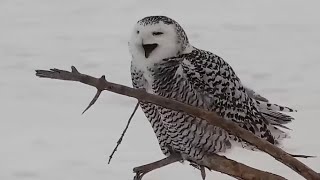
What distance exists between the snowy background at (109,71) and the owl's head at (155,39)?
19.7 inches

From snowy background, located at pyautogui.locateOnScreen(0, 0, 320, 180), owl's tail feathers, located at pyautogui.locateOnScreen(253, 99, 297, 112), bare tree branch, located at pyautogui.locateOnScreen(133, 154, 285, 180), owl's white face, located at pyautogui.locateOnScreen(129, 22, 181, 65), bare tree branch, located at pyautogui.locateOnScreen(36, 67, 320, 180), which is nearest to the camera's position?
bare tree branch, located at pyautogui.locateOnScreen(36, 67, 320, 180)

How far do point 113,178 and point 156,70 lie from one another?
94cm

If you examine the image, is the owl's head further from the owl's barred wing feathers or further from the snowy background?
the snowy background

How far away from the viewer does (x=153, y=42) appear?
5.15 ft

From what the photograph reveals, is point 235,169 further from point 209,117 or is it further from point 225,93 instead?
point 225,93

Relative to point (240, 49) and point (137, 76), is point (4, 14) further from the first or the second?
point (137, 76)

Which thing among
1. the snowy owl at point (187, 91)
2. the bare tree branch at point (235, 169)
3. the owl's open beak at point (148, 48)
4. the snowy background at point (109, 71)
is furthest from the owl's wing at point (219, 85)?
the bare tree branch at point (235, 169)

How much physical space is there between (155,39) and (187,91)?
0.17 m

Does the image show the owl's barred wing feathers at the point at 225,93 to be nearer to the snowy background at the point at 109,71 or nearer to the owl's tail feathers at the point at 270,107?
the owl's tail feathers at the point at 270,107

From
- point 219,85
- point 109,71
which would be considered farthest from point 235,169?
point 109,71

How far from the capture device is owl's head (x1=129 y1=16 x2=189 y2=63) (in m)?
1.54

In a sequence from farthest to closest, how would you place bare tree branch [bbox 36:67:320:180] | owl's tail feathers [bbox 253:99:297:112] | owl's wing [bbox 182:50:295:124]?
owl's tail feathers [bbox 253:99:297:112] → owl's wing [bbox 182:50:295:124] → bare tree branch [bbox 36:67:320:180]

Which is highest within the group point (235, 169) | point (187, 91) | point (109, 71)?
point (109, 71)

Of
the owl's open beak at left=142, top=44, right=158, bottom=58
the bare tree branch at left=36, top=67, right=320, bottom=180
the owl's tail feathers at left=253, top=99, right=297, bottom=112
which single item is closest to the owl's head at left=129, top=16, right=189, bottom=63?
the owl's open beak at left=142, top=44, right=158, bottom=58
